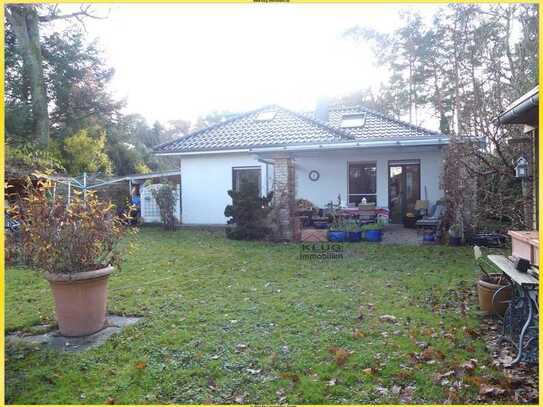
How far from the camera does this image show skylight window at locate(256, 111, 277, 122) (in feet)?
51.6

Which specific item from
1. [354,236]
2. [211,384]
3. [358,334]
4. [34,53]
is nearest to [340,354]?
[358,334]

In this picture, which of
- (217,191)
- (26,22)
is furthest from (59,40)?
(217,191)

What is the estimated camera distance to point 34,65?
12.6m

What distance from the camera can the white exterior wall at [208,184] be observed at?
1450cm

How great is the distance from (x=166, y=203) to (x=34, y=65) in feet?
19.3

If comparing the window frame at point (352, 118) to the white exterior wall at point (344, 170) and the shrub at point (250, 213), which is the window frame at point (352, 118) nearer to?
the white exterior wall at point (344, 170)

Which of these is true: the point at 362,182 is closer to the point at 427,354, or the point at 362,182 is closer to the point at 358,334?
the point at 358,334

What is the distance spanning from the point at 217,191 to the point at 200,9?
468 inches

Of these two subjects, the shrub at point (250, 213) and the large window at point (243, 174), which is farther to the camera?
the large window at point (243, 174)

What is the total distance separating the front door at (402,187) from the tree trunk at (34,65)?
11.7 meters

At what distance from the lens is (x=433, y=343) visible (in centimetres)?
383

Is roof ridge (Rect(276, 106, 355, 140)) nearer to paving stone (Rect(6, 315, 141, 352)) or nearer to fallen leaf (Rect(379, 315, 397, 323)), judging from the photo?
fallen leaf (Rect(379, 315, 397, 323))

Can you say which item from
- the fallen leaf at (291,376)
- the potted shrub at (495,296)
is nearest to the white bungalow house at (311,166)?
the potted shrub at (495,296)

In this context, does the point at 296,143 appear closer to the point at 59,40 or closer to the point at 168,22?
the point at 168,22
